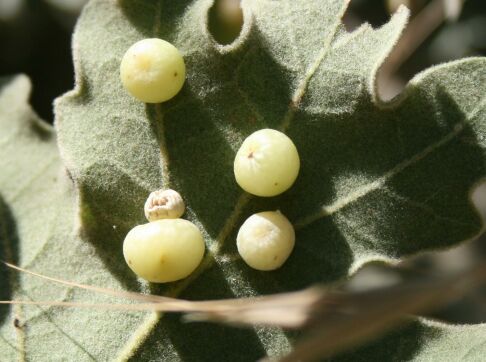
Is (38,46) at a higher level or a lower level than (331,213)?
lower

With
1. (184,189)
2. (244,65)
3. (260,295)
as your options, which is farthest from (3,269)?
(244,65)

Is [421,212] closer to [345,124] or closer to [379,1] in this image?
[345,124]

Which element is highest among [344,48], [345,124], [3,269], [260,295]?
[344,48]

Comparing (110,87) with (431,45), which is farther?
(431,45)

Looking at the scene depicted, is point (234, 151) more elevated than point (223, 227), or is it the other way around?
point (234, 151)

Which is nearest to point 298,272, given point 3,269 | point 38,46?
point 3,269

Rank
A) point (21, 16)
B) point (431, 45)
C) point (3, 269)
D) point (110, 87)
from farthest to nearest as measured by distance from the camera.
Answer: point (21, 16)
point (431, 45)
point (3, 269)
point (110, 87)

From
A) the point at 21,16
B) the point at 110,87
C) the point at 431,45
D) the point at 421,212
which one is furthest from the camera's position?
the point at 21,16
